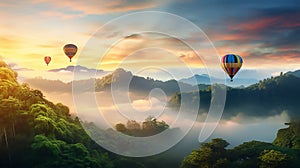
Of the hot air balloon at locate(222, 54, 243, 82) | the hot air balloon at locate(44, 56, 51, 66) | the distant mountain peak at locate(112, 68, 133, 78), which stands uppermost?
the distant mountain peak at locate(112, 68, 133, 78)

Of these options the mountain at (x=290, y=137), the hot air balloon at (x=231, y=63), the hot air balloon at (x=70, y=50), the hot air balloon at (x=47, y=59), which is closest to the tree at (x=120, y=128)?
the hot air balloon at (x=47, y=59)

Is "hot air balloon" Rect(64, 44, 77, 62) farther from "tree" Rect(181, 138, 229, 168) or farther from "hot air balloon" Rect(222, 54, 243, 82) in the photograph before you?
"tree" Rect(181, 138, 229, 168)

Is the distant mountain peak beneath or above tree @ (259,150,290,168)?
above

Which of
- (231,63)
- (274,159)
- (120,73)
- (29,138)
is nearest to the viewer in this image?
(29,138)

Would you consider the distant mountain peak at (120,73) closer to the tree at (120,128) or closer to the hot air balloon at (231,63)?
the tree at (120,128)

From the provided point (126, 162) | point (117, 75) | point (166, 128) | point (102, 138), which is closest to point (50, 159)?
point (126, 162)

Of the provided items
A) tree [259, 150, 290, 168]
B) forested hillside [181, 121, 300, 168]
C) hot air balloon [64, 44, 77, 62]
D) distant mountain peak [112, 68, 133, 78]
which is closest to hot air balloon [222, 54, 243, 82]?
forested hillside [181, 121, 300, 168]

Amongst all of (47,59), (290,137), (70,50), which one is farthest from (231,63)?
(47,59)

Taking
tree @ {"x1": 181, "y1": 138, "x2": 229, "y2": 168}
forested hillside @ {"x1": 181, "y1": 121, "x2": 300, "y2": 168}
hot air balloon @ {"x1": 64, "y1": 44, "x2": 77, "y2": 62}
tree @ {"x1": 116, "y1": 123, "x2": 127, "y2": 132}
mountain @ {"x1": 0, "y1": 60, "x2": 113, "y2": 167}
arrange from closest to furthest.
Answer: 1. mountain @ {"x1": 0, "y1": 60, "x2": 113, "y2": 167}
2. forested hillside @ {"x1": 181, "y1": 121, "x2": 300, "y2": 168}
3. tree @ {"x1": 181, "y1": 138, "x2": 229, "y2": 168}
4. hot air balloon @ {"x1": 64, "y1": 44, "x2": 77, "y2": 62}
5. tree @ {"x1": 116, "y1": 123, "x2": 127, "y2": 132}

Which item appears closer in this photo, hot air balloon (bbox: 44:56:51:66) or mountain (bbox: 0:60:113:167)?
mountain (bbox: 0:60:113:167)

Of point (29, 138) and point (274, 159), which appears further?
point (274, 159)

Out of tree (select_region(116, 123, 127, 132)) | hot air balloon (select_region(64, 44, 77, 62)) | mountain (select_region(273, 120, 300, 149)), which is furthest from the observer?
tree (select_region(116, 123, 127, 132))

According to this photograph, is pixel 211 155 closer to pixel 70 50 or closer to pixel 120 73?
pixel 70 50

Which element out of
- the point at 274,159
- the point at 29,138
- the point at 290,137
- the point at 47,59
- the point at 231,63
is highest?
the point at 47,59
